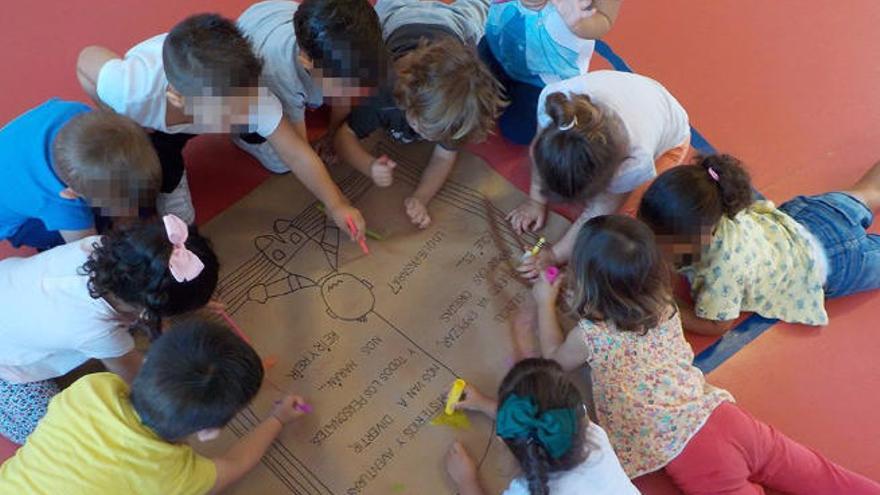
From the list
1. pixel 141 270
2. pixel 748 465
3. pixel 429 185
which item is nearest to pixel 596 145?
pixel 429 185

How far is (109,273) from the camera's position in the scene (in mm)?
1045

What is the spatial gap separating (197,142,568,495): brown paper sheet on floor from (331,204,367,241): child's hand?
32 mm

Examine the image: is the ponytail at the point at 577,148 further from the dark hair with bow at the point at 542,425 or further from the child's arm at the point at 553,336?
the dark hair with bow at the point at 542,425

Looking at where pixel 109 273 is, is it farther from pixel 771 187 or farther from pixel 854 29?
pixel 854 29

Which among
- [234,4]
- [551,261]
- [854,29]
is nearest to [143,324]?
[551,261]

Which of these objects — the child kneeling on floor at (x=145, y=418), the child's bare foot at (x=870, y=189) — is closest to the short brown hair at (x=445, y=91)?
the child kneeling on floor at (x=145, y=418)

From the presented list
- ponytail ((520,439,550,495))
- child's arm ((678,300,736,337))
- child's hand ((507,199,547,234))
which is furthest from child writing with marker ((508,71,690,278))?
ponytail ((520,439,550,495))

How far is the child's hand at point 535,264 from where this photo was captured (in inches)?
56.1

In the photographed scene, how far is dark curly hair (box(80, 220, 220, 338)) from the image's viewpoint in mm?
1041

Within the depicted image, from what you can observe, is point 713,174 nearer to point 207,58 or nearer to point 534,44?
point 534,44

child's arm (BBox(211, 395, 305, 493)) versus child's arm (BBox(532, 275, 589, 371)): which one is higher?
child's arm (BBox(532, 275, 589, 371))

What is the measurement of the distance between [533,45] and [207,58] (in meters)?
0.66

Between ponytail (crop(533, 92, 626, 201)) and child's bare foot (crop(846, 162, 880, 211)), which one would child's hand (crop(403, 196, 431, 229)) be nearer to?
ponytail (crop(533, 92, 626, 201))

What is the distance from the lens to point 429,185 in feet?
A: 4.86
